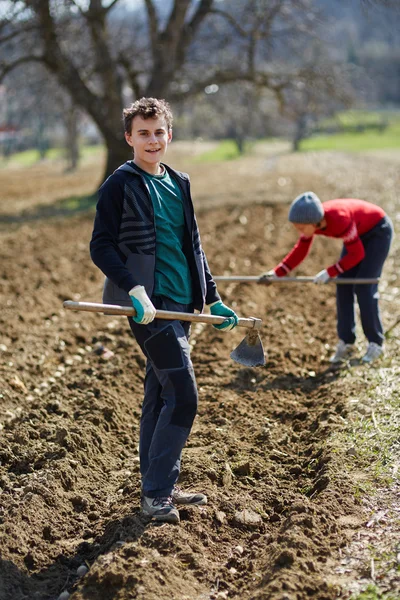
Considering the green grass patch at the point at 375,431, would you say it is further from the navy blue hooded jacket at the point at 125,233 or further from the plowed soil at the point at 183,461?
the navy blue hooded jacket at the point at 125,233

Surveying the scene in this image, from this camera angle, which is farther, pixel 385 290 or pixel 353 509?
pixel 385 290

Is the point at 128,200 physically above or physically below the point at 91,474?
above

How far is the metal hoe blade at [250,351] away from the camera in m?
4.53

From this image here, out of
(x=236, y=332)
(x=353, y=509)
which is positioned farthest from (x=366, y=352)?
(x=353, y=509)

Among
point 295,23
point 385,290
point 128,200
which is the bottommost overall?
point 385,290

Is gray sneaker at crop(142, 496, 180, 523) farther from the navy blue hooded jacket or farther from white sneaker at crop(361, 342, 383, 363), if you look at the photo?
white sneaker at crop(361, 342, 383, 363)

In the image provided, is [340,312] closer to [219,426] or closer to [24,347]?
[219,426]

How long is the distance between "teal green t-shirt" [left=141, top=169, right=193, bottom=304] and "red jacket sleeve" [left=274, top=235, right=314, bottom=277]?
2.52m

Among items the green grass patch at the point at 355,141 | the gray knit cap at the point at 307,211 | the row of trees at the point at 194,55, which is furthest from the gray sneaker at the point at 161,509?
the green grass patch at the point at 355,141

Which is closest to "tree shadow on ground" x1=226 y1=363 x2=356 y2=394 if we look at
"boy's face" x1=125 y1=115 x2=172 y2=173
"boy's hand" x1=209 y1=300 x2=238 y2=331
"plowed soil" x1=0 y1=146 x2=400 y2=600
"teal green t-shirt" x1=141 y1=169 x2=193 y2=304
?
"plowed soil" x1=0 y1=146 x2=400 y2=600

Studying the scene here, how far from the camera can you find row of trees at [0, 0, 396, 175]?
59.7ft

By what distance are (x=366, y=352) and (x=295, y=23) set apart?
14.3m

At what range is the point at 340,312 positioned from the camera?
6617 mm

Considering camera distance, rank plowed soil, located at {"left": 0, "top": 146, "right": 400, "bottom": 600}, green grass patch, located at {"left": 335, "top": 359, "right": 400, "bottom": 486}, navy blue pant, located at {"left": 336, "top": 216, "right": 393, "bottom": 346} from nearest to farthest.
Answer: plowed soil, located at {"left": 0, "top": 146, "right": 400, "bottom": 600} < green grass patch, located at {"left": 335, "top": 359, "right": 400, "bottom": 486} < navy blue pant, located at {"left": 336, "top": 216, "right": 393, "bottom": 346}
